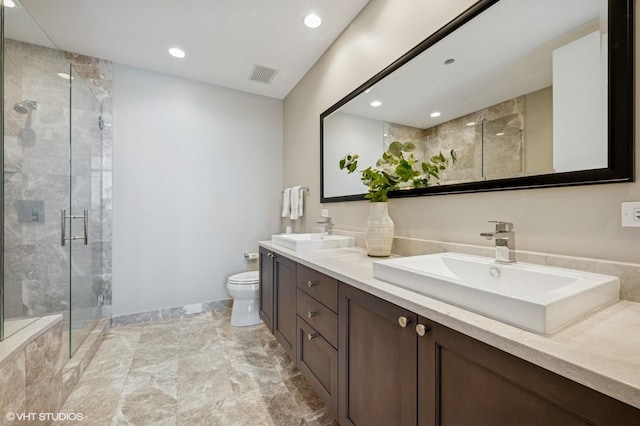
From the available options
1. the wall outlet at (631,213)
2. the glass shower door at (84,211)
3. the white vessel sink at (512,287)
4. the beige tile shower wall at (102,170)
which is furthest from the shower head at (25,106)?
the wall outlet at (631,213)

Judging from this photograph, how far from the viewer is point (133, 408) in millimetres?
1496

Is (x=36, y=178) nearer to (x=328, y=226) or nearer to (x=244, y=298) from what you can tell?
(x=244, y=298)

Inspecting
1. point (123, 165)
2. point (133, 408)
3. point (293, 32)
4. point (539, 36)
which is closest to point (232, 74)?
point (293, 32)

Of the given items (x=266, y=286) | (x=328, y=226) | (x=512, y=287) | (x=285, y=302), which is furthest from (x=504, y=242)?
(x=266, y=286)

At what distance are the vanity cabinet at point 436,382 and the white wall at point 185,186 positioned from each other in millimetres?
2212

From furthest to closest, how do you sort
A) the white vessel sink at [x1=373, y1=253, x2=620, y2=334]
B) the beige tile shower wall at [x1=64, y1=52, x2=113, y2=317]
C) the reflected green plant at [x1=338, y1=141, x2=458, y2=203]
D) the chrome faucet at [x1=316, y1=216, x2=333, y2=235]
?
1. the beige tile shower wall at [x1=64, y1=52, x2=113, y2=317]
2. the chrome faucet at [x1=316, y1=216, x2=333, y2=235]
3. the reflected green plant at [x1=338, y1=141, x2=458, y2=203]
4. the white vessel sink at [x1=373, y1=253, x2=620, y2=334]

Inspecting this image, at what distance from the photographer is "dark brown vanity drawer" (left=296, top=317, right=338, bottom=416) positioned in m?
1.18

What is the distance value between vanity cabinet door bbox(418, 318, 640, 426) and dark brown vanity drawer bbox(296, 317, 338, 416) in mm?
497

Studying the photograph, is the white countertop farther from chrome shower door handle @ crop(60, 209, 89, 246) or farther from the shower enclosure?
chrome shower door handle @ crop(60, 209, 89, 246)

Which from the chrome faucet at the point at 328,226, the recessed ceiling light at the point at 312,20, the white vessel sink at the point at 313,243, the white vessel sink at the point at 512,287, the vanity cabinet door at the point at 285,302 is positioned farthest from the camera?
the chrome faucet at the point at 328,226

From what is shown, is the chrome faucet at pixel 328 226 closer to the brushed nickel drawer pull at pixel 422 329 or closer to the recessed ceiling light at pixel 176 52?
the brushed nickel drawer pull at pixel 422 329

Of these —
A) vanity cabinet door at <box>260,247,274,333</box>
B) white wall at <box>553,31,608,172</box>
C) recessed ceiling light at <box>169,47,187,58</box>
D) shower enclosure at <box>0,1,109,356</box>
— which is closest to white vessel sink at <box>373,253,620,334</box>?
white wall at <box>553,31,608,172</box>

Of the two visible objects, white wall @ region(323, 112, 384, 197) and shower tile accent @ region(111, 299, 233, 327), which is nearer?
white wall @ region(323, 112, 384, 197)

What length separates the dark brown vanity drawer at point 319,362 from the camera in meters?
1.18
